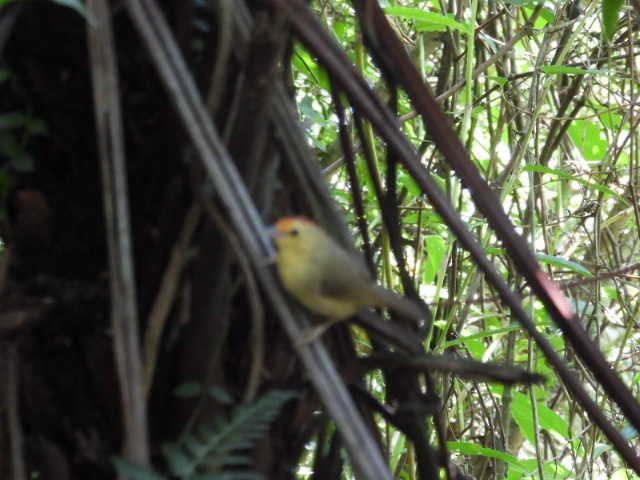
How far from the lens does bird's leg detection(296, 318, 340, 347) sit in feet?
2.50

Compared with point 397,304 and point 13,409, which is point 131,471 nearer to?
point 13,409

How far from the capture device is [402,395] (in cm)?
98

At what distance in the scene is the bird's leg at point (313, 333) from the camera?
0.76 metres

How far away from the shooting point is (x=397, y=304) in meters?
0.96

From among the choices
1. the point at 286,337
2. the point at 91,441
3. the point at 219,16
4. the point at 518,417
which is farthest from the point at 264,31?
the point at 518,417

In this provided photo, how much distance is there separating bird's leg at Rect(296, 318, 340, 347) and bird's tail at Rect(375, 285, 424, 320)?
0.30 ft

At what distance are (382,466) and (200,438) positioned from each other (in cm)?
18

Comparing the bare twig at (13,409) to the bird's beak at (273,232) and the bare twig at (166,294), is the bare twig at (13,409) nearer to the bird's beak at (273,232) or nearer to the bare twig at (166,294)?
the bare twig at (166,294)

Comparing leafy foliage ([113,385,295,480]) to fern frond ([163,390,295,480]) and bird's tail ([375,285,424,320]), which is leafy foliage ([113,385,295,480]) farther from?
bird's tail ([375,285,424,320])

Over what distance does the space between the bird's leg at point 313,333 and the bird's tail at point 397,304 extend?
91 millimetres

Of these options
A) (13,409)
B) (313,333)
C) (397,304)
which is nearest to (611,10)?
(397,304)

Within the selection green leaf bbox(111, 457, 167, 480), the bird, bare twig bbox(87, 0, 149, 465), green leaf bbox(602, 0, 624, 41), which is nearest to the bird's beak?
the bird

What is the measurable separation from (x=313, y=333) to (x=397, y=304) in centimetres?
21

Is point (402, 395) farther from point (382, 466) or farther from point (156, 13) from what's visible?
point (156, 13)
